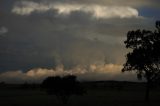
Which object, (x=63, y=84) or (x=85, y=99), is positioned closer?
(x=63, y=84)

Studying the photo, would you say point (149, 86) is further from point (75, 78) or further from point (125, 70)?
point (75, 78)

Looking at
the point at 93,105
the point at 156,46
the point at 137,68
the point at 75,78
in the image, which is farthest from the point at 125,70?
the point at 93,105

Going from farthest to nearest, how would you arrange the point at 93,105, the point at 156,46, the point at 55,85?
the point at 156,46 < the point at 55,85 < the point at 93,105

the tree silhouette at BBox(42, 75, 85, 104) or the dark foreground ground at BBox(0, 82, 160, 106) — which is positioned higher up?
the tree silhouette at BBox(42, 75, 85, 104)

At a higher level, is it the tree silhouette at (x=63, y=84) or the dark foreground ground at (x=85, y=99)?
the tree silhouette at (x=63, y=84)

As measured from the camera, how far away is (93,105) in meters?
67.1

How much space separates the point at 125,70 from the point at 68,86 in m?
17.9

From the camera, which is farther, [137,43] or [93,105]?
[137,43]

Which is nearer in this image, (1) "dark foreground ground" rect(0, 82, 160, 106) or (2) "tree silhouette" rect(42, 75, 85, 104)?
(1) "dark foreground ground" rect(0, 82, 160, 106)

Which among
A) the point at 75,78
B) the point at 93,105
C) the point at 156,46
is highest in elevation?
the point at 156,46

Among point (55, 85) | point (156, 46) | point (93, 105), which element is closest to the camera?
point (93, 105)

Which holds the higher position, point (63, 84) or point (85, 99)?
point (63, 84)

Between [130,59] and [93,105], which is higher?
[130,59]

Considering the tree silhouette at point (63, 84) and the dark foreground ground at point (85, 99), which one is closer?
the dark foreground ground at point (85, 99)
